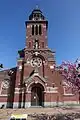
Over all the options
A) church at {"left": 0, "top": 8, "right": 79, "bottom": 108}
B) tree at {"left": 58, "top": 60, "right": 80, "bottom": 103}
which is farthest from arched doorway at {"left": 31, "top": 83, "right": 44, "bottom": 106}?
tree at {"left": 58, "top": 60, "right": 80, "bottom": 103}

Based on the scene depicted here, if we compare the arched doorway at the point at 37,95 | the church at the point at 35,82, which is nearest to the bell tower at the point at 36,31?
the church at the point at 35,82

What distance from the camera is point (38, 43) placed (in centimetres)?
3412

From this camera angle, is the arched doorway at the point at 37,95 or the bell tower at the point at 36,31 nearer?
the arched doorway at the point at 37,95

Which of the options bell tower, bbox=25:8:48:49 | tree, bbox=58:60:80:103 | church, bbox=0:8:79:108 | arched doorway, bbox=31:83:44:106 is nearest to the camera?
→ tree, bbox=58:60:80:103

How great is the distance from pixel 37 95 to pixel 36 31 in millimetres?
13192

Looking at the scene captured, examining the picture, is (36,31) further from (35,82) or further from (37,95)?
(37,95)

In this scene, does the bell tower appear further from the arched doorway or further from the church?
the arched doorway

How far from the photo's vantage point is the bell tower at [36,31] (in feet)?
111

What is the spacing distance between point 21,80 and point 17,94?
248 cm

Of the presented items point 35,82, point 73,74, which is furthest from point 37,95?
point 73,74

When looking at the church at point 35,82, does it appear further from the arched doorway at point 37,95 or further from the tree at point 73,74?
the tree at point 73,74

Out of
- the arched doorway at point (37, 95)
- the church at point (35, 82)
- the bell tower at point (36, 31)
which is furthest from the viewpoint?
the bell tower at point (36, 31)

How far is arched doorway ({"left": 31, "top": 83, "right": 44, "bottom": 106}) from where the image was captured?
29094 mm

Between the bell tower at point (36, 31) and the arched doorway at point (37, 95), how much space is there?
7.89 metres
